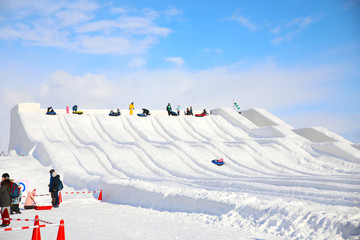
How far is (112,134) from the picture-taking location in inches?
991

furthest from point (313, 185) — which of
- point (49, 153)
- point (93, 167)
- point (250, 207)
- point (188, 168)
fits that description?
point (49, 153)

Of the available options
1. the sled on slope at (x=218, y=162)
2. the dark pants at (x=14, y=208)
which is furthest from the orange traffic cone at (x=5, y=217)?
the sled on slope at (x=218, y=162)

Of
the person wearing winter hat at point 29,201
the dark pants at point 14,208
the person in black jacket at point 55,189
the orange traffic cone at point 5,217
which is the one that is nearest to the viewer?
the orange traffic cone at point 5,217

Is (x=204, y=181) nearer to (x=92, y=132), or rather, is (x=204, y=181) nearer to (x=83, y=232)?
(x=83, y=232)

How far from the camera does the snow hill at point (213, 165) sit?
7641mm

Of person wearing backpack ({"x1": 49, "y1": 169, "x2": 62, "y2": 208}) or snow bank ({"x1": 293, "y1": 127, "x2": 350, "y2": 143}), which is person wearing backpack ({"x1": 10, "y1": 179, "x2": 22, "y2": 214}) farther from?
snow bank ({"x1": 293, "y1": 127, "x2": 350, "y2": 143})

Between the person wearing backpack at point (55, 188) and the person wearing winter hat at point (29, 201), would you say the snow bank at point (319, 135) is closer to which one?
the person wearing backpack at point (55, 188)

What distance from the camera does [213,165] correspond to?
20125 millimetres

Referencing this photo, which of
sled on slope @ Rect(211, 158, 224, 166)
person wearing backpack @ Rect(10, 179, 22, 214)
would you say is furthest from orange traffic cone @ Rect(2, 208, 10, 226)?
sled on slope @ Rect(211, 158, 224, 166)

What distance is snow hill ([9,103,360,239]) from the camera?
764 centimetres

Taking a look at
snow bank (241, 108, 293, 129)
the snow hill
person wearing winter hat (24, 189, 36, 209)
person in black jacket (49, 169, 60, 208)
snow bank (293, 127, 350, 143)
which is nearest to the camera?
the snow hill

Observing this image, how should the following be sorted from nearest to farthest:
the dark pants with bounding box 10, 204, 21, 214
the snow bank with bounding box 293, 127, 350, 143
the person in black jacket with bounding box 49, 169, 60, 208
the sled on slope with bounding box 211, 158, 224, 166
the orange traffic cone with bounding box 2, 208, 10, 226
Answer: the orange traffic cone with bounding box 2, 208, 10, 226, the dark pants with bounding box 10, 204, 21, 214, the person in black jacket with bounding box 49, 169, 60, 208, the sled on slope with bounding box 211, 158, 224, 166, the snow bank with bounding box 293, 127, 350, 143

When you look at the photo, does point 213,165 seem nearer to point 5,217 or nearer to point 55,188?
point 55,188

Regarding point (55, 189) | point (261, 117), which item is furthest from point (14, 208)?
point (261, 117)
